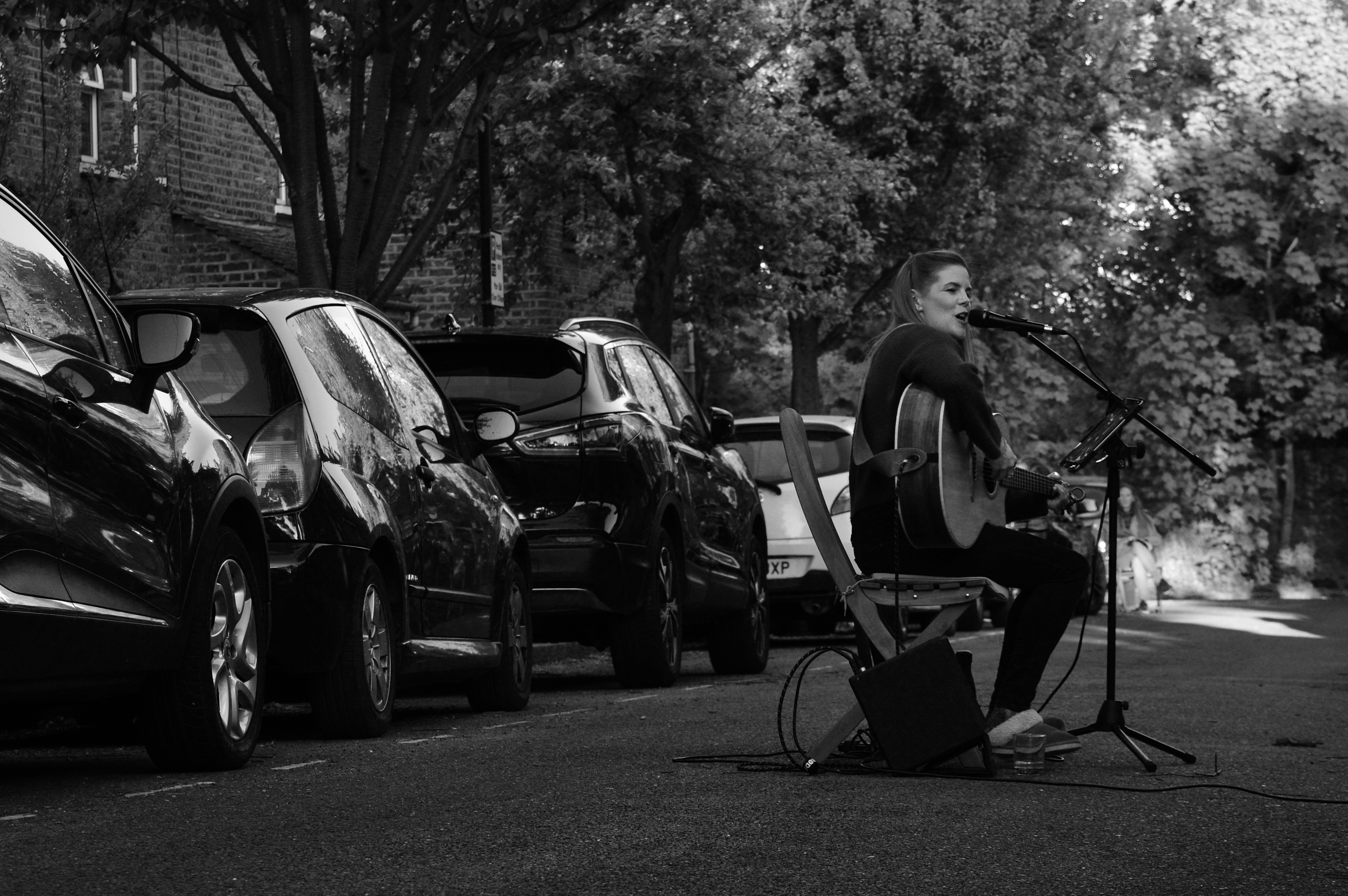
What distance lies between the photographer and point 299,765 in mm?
7250

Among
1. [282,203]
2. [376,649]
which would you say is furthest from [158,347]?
[282,203]

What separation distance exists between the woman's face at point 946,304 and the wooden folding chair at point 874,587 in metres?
0.61

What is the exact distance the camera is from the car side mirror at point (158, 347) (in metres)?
6.57

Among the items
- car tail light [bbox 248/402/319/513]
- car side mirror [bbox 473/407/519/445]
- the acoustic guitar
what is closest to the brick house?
car side mirror [bbox 473/407/519/445]

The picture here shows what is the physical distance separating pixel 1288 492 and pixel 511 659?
31073 mm

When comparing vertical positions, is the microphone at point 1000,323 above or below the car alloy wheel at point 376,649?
above

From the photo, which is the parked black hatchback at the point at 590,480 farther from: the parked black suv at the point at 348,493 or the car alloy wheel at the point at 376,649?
the car alloy wheel at the point at 376,649

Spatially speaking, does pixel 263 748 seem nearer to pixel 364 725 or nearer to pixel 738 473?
pixel 364 725

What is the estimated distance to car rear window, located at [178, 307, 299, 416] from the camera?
7.93m

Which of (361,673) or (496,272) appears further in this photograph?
(496,272)

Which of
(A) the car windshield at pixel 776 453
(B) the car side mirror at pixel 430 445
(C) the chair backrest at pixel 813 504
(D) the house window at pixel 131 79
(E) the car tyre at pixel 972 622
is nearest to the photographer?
(C) the chair backrest at pixel 813 504

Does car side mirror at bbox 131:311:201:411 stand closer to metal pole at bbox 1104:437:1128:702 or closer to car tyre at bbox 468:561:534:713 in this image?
metal pole at bbox 1104:437:1128:702

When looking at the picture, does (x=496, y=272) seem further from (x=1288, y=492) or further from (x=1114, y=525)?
(x=1288, y=492)

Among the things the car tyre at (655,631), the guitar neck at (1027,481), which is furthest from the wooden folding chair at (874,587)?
the car tyre at (655,631)
